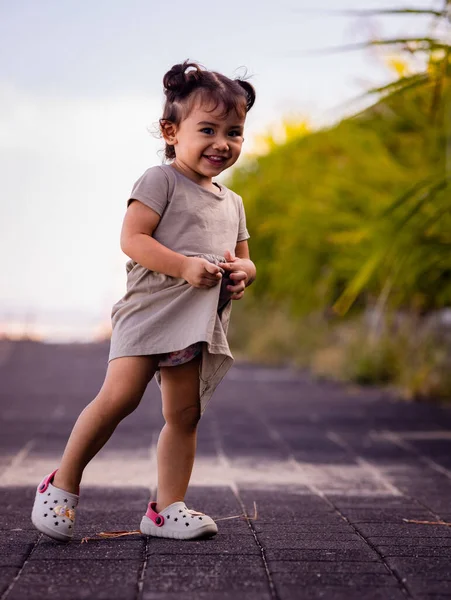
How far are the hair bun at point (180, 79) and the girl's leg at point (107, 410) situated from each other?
75cm

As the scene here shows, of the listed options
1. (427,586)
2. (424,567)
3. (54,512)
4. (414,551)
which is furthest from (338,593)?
(54,512)

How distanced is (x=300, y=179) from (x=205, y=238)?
8834 millimetres

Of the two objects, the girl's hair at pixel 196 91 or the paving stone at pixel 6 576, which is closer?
the paving stone at pixel 6 576

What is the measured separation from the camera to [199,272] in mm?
2686

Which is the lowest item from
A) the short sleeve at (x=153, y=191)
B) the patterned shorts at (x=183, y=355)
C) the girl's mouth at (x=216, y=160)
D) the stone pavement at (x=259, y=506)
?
the stone pavement at (x=259, y=506)

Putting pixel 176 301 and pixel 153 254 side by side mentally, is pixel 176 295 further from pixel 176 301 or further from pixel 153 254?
pixel 153 254

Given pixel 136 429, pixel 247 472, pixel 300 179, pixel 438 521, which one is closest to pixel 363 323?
pixel 300 179

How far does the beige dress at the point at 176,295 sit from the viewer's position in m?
2.77

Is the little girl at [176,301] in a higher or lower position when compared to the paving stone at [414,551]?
higher

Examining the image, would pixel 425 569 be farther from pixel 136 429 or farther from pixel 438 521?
pixel 136 429

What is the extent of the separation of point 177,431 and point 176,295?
1.28 ft

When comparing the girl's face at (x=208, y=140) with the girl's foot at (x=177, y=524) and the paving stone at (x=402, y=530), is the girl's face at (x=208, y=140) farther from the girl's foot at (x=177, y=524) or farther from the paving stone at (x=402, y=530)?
the paving stone at (x=402, y=530)

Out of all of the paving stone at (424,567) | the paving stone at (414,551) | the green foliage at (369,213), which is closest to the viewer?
the paving stone at (424,567)

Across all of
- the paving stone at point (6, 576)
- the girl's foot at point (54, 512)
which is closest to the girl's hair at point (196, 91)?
the girl's foot at point (54, 512)
